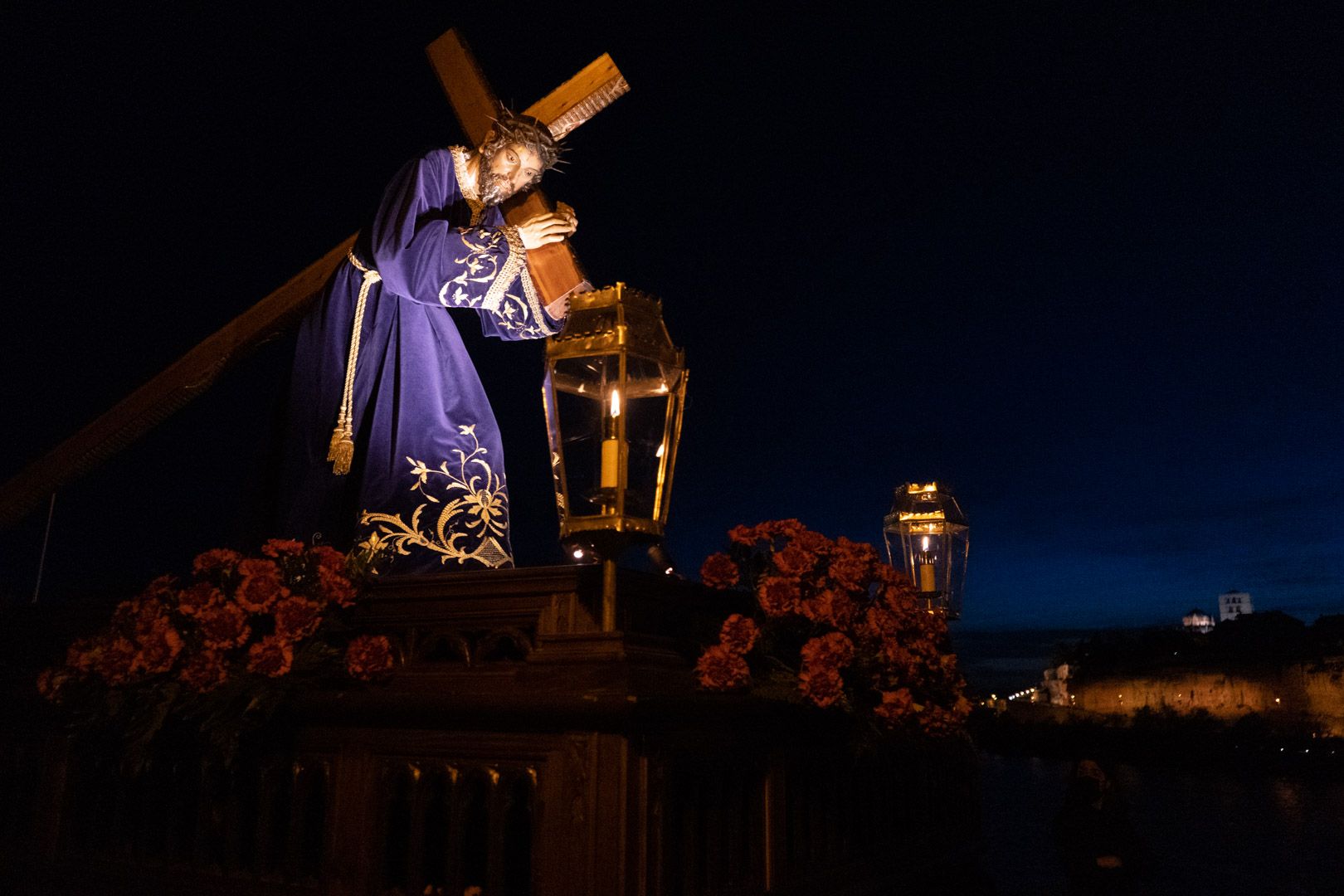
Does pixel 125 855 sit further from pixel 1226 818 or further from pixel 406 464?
pixel 1226 818

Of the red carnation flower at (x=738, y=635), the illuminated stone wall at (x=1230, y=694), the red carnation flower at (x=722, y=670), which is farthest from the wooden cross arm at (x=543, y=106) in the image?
the illuminated stone wall at (x=1230, y=694)

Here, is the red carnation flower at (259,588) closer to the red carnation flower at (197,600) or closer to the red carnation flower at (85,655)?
the red carnation flower at (197,600)

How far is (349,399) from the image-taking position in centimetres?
418

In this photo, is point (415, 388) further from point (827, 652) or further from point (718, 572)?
point (827, 652)

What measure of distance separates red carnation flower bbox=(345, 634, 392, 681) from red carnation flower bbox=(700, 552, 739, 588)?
3.48 ft

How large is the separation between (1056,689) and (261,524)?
260ft

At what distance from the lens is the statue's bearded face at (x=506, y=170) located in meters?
4.24

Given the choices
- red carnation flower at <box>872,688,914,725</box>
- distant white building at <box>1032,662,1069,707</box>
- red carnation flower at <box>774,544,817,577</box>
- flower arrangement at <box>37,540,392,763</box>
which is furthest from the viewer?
distant white building at <box>1032,662,1069,707</box>

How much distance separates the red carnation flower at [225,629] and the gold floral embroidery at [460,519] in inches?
30.0

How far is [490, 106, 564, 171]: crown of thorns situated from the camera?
4.20 m

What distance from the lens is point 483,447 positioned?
14.0 ft

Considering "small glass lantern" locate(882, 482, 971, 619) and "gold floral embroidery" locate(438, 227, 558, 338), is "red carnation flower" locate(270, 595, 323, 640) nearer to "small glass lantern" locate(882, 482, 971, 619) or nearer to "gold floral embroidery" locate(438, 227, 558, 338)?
"gold floral embroidery" locate(438, 227, 558, 338)

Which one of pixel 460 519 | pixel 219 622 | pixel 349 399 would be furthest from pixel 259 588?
pixel 349 399

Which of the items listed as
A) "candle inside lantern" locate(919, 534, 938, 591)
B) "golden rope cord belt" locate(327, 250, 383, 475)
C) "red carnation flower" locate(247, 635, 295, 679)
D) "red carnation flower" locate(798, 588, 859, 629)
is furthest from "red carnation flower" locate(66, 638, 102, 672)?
"candle inside lantern" locate(919, 534, 938, 591)
